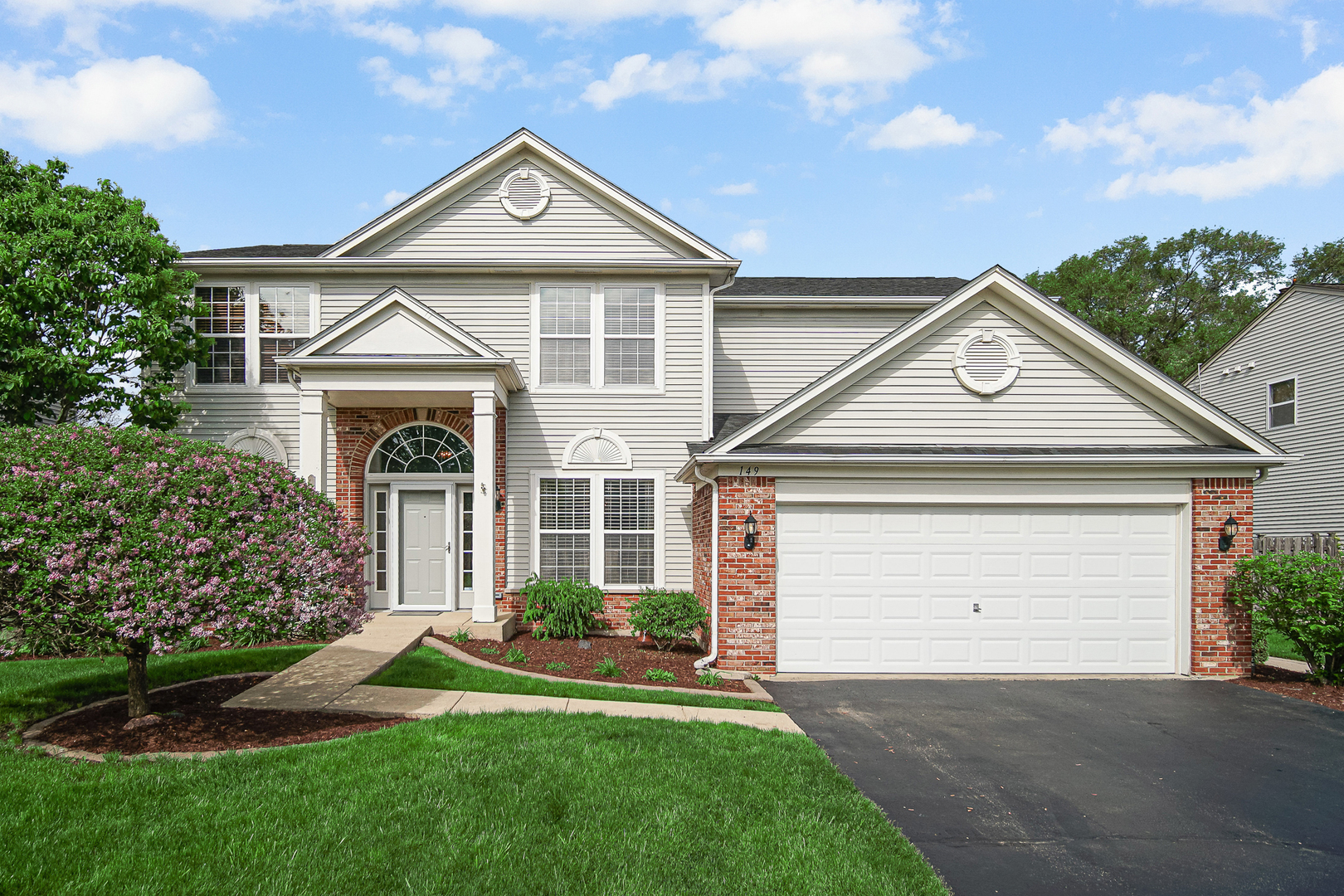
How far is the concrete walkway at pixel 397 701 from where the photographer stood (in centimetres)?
788

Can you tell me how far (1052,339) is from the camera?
11.2m

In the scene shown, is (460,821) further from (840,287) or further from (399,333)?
(840,287)

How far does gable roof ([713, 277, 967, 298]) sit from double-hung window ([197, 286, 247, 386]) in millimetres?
8974

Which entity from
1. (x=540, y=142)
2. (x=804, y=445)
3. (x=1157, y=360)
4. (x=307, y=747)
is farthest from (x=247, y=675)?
(x=1157, y=360)

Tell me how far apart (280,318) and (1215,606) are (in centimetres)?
1579

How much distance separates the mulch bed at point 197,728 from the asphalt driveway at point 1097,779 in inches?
186

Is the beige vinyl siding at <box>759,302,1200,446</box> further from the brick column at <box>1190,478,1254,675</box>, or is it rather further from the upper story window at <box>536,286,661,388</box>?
the upper story window at <box>536,286,661,388</box>

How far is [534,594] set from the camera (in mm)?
12391

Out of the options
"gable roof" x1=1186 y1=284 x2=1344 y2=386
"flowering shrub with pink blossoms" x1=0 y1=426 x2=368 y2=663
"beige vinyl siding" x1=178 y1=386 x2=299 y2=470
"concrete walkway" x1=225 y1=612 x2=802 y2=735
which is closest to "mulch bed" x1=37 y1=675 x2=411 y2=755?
"concrete walkway" x1=225 y1=612 x2=802 y2=735

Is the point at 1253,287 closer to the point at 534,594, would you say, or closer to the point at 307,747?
the point at 534,594

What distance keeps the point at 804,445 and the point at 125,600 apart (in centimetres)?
785

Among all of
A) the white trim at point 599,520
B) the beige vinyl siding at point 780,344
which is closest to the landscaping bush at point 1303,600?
the beige vinyl siding at point 780,344

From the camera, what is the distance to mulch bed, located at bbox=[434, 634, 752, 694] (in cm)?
976

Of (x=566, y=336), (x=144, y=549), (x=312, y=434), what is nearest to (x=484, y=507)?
(x=312, y=434)
